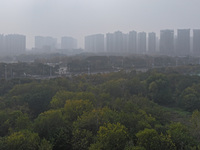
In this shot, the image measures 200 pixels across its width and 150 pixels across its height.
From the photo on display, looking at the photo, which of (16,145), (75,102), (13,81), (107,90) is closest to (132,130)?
(75,102)

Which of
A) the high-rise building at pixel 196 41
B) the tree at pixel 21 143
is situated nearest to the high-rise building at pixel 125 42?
the high-rise building at pixel 196 41

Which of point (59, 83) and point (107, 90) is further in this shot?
point (59, 83)

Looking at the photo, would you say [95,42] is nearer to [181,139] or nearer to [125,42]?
[125,42]

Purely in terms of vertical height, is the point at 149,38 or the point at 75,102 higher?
the point at 149,38

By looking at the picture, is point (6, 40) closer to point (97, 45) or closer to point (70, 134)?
point (97, 45)

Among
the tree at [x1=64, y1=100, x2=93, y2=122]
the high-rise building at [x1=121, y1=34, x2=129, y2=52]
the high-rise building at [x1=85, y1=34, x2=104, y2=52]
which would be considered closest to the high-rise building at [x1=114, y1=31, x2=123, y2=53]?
the high-rise building at [x1=121, y1=34, x2=129, y2=52]

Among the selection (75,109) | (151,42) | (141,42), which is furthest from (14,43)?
(75,109)

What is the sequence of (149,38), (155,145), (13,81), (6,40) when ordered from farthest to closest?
(149,38), (6,40), (13,81), (155,145)
